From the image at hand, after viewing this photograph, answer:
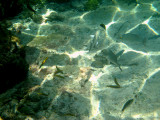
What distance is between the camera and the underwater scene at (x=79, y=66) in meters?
2.42

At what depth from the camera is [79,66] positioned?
11.6ft

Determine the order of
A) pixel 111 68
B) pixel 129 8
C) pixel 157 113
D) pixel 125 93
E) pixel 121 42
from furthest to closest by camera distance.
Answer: pixel 129 8 → pixel 121 42 → pixel 111 68 → pixel 125 93 → pixel 157 113

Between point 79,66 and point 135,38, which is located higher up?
point 135,38

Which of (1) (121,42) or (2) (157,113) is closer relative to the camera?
(2) (157,113)

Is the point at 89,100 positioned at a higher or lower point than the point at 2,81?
lower

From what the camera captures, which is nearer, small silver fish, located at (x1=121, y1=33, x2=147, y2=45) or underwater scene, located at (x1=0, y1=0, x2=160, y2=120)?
underwater scene, located at (x1=0, y1=0, x2=160, y2=120)

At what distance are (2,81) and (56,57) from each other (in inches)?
62.9

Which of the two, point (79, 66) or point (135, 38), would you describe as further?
point (135, 38)

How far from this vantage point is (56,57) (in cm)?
371

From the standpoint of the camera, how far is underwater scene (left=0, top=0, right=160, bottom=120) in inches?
95.3

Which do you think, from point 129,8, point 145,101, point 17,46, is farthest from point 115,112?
point 129,8

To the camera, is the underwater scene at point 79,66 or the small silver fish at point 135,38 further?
the small silver fish at point 135,38

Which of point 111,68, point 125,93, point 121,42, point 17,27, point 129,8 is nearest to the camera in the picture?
point 125,93

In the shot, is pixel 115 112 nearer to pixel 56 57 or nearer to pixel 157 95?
pixel 157 95
